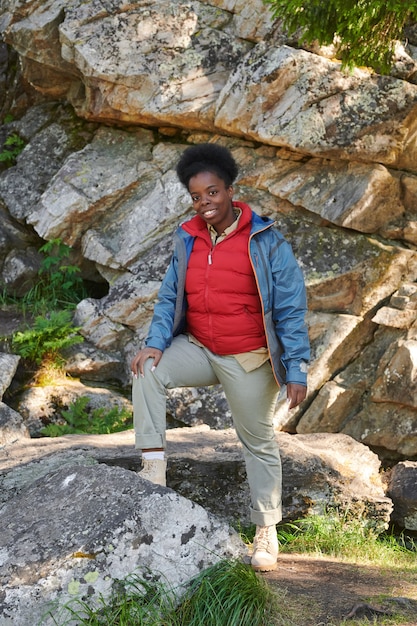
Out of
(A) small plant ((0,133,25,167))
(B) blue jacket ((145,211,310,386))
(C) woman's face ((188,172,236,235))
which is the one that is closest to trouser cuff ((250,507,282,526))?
(B) blue jacket ((145,211,310,386))

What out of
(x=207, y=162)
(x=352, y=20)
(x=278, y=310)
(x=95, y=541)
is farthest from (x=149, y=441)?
(x=352, y=20)

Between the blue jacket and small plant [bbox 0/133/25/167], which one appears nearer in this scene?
the blue jacket

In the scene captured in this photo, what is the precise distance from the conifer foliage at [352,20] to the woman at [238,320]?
2.36 metres

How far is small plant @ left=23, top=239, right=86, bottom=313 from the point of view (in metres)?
10.8

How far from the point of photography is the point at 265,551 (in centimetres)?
476

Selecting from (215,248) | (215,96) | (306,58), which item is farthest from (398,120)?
(215,248)

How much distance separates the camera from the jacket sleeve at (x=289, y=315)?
15.1 ft

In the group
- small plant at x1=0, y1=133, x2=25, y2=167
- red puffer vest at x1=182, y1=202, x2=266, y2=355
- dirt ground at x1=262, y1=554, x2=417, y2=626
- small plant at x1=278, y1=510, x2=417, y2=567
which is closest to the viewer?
dirt ground at x1=262, y1=554, x2=417, y2=626

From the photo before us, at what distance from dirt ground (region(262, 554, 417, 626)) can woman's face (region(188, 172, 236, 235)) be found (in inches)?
98.1

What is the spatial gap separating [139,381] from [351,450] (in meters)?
3.62

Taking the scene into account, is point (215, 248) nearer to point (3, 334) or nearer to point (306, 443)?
point (306, 443)

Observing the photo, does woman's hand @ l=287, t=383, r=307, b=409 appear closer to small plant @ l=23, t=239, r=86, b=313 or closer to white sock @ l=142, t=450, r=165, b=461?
white sock @ l=142, t=450, r=165, b=461

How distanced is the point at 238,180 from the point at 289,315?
5670 millimetres

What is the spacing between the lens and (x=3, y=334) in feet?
33.9
